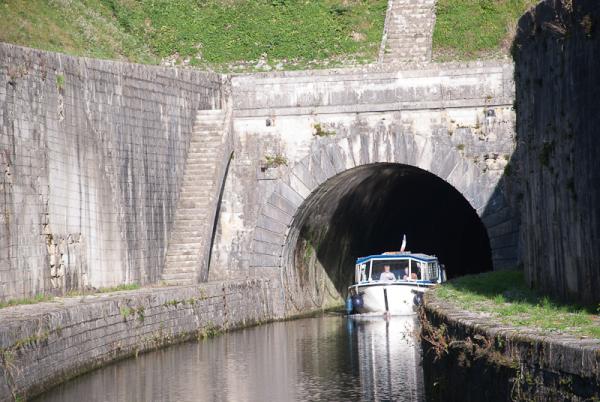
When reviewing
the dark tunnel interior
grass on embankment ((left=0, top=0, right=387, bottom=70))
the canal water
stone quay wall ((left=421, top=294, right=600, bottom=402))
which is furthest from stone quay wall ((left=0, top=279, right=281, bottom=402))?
grass on embankment ((left=0, top=0, right=387, bottom=70))

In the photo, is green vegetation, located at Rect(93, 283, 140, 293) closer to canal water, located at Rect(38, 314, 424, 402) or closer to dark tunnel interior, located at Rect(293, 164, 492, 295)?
canal water, located at Rect(38, 314, 424, 402)

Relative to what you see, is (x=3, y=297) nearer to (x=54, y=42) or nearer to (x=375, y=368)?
(x=375, y=368)

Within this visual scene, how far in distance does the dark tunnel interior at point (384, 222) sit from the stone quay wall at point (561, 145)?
13659 millimetres

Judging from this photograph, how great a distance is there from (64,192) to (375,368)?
7461 mm

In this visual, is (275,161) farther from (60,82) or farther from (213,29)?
(60,82)

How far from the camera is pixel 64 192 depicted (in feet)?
73.7

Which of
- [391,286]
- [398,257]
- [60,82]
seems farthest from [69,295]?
[398,257]

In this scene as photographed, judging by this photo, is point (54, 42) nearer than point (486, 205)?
No

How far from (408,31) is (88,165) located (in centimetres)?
1398

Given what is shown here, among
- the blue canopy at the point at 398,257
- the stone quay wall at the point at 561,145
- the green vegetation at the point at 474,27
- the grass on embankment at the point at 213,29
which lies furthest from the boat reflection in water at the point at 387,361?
the grass on embankment at the point at 213,29

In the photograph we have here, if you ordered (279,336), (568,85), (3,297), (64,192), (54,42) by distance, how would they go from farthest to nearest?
(54,42), (279,336), (64,192), (3,297), (568,85)

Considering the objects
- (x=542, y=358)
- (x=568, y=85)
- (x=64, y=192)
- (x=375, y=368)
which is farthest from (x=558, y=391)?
(x=64, y=192)

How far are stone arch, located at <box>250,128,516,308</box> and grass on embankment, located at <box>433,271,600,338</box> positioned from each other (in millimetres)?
7334

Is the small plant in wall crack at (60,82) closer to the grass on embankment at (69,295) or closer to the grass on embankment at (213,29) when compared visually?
the grass on embankment at (69,295)
